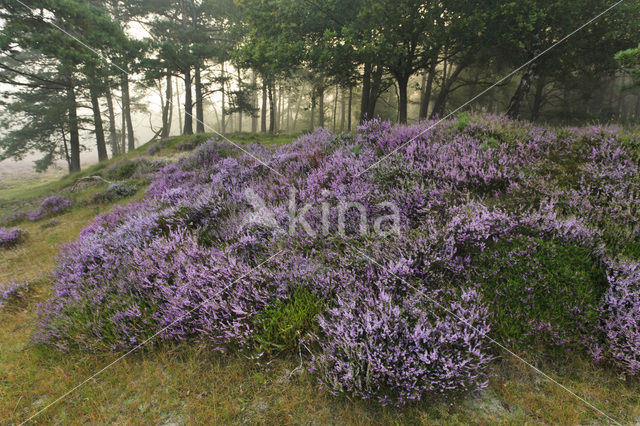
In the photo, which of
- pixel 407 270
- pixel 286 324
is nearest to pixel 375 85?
pixel 407 270

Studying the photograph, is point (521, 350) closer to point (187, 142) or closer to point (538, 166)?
point (538, 166)

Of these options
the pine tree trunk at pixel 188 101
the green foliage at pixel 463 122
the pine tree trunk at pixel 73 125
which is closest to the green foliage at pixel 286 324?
the green foliage at pixel 463 122

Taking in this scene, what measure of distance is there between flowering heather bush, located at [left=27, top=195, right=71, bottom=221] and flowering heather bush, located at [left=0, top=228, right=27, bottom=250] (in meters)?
2.19

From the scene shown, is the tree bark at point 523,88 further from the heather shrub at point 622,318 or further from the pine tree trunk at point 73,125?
the pine tree trunk at point 73,125

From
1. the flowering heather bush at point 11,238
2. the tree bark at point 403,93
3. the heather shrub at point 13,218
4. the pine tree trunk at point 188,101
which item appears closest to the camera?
the flowering heather bush at point 11,238

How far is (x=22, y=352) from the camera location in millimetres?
2922

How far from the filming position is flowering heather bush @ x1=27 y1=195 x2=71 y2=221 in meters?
8.65

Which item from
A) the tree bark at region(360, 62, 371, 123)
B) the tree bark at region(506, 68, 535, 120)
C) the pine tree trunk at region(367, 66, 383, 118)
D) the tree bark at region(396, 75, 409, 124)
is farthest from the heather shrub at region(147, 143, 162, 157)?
the tree bark at region(506, 68, 535, 120)

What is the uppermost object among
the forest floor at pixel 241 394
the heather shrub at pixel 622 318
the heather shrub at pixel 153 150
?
the heather shrub at pixel 153 150

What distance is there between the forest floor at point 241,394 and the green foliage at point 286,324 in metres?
0.14

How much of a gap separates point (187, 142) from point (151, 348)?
13.4 meters

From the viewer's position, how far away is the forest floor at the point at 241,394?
74.4 inches

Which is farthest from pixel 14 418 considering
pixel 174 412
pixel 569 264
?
pixel 569 264

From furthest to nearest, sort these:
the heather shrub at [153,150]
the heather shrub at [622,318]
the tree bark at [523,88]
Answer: the heather shrub at [153,150] < the tree bark at [523,88] < the heather shrub at [622,318]
